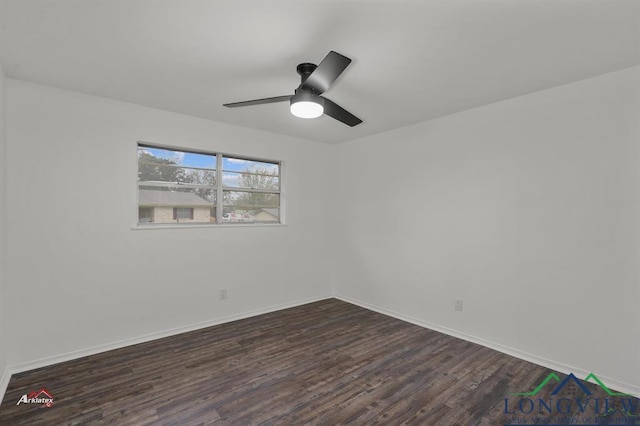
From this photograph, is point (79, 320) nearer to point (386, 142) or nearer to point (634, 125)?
point (386, 142)

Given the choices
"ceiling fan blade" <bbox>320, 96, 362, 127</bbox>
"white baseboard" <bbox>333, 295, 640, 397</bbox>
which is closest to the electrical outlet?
"white baseboard" <bbox>333, 295, 640, 397</bbox>

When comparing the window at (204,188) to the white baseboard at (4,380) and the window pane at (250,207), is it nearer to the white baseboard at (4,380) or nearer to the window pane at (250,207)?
the window pane at (250,207)

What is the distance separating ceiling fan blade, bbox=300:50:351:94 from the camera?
5.65 ft

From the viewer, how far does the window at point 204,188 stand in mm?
3289

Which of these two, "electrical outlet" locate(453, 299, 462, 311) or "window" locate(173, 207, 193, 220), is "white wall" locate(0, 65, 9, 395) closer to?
"window" locate(173, 207, 193, 220)

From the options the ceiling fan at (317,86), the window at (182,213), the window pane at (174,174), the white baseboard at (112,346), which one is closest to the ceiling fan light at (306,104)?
the ceiling fan at (317,86)

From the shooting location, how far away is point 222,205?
12.4ft

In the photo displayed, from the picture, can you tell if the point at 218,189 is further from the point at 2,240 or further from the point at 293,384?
the point at 293,384

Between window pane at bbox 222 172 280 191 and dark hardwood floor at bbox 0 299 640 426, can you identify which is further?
window pane at bbox 222 172 280 191

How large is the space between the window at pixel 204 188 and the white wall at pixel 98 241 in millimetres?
178

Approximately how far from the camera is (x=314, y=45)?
195 cm

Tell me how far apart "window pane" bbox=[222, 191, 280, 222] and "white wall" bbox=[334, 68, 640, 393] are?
1.53m

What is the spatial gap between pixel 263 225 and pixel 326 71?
8.46 ft

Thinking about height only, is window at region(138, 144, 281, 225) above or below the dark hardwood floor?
above
